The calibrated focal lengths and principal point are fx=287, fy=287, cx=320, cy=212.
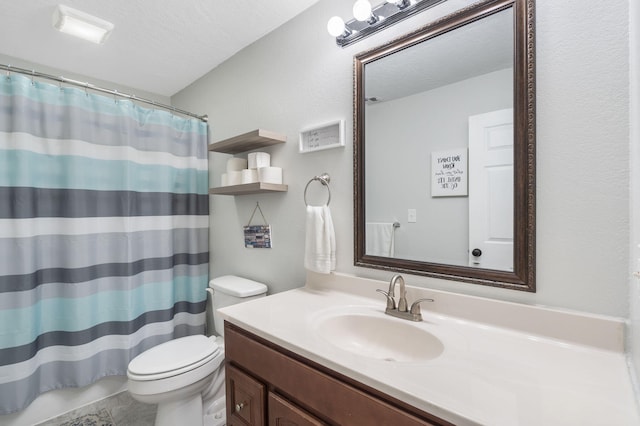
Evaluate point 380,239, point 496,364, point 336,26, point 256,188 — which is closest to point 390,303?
point 380,239

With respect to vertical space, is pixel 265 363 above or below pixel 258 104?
below

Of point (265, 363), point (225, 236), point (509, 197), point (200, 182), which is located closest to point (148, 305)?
point (225, 236)

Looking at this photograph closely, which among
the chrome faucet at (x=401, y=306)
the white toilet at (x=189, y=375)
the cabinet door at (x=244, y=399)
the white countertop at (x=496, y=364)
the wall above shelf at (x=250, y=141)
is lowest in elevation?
the white toilet at (x=189, y=375)

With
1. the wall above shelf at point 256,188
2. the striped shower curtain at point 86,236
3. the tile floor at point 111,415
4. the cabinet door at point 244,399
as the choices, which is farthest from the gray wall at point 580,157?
the tile floor at point 111,415

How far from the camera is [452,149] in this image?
1.05 m

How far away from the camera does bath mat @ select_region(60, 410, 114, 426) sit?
1.63 meters

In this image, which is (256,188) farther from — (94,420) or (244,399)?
(94,420)

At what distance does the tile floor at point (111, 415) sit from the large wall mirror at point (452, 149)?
5.30 ft

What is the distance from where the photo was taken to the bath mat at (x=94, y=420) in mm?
1633

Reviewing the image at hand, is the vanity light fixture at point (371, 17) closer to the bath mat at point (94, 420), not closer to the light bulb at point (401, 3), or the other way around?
the light bulb at point (401, 3)

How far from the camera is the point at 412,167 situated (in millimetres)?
1166

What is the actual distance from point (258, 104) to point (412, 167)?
110 cm

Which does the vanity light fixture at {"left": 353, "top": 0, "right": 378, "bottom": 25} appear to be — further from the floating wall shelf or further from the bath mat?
the bath mat

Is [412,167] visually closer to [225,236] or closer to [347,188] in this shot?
[347,188]
